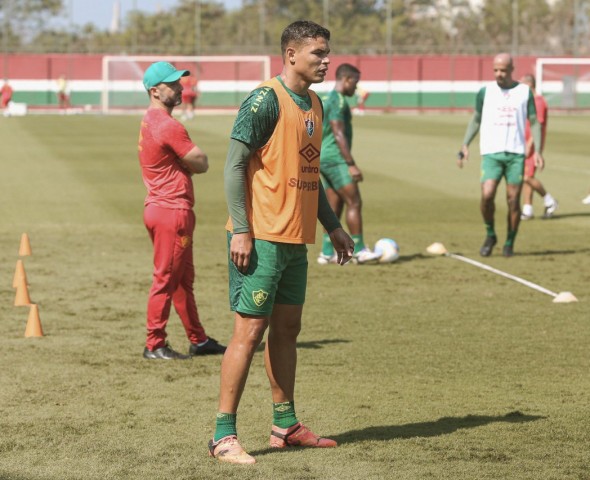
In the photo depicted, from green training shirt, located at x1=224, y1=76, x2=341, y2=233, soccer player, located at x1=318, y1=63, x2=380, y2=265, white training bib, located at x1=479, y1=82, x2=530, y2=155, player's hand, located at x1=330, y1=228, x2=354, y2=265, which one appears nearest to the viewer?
green training shirt, located at x1=224, y1=76, x2=341, y2=233

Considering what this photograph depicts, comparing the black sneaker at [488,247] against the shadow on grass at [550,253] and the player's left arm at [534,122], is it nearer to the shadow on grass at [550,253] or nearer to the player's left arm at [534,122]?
the shadow on grass at [550,253]

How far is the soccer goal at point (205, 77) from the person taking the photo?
204 ft

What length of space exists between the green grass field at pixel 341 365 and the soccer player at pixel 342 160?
54 cm

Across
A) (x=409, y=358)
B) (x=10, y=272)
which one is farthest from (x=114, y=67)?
(x=409, y=358)

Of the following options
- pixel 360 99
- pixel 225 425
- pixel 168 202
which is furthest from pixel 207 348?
pixel 360 99

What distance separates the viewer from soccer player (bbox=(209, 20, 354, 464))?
595 cm

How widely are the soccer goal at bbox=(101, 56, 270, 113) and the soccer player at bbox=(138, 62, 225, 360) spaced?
176ft

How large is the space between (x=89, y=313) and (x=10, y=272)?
2664mm

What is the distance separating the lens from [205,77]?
66.5 metres

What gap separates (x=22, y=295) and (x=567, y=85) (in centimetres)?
5305

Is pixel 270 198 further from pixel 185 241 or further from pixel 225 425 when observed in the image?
pixel 185 241

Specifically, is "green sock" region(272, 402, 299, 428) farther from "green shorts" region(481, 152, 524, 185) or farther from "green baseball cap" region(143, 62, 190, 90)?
"green shorts" region(481, 152, 524, 185)

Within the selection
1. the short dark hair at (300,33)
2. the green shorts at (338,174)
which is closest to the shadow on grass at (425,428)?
the short dark hair at (300,33)

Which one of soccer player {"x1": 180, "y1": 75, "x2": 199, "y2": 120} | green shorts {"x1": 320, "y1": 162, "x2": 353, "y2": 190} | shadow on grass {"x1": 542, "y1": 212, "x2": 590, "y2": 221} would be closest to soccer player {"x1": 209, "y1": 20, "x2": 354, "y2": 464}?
green shorts {"x1": 320, "y1": 162, "x2": 353, "y2": 190}
